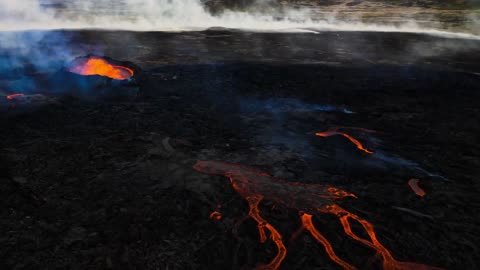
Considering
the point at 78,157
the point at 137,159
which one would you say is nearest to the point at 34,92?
the point at 78,157

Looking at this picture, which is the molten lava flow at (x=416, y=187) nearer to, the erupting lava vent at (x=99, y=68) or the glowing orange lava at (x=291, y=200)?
the glowing orange lava at (x=291, y=200)

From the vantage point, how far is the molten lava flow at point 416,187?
8.70 meters

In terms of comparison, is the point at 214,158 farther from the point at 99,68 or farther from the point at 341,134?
the point at 99,68

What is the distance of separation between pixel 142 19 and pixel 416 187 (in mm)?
43957

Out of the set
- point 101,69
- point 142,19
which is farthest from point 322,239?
point 142,19

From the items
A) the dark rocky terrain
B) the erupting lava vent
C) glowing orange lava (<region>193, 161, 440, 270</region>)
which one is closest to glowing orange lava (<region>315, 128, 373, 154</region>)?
the dark rocky terrain

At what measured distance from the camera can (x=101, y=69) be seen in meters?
16.6

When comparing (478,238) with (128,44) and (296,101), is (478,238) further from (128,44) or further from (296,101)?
(128,44)

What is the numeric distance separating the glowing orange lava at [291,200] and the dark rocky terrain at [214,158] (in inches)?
7.9

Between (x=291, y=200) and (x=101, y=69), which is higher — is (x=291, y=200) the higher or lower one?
the lower one

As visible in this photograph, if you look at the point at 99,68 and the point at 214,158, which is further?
the point at 99,68

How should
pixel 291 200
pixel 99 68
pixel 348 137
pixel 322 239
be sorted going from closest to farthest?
pixel 322 239 → pixel 291 200 → pixel 348 137 → pixel 99 68

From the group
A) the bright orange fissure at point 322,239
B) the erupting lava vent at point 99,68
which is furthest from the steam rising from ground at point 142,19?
Answer: the bright orange fissure at point 322,239

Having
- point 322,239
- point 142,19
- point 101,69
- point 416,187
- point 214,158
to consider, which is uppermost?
point 142,19
